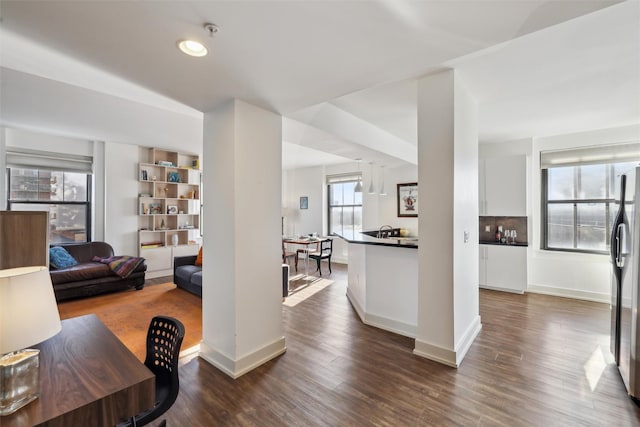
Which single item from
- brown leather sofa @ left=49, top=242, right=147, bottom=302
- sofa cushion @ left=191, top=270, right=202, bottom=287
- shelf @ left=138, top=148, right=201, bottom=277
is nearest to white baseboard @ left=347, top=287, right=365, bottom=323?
sofa cushion @ left=191, top=270, right=202, bottom=287

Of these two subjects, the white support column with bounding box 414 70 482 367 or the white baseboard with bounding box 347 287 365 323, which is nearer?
→ the white support column with bounding box 414 70 482 367

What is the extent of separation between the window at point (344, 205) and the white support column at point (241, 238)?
4830 millimetres

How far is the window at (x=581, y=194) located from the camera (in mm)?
4293

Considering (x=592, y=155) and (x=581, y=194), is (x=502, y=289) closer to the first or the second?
(x=581, y=194)

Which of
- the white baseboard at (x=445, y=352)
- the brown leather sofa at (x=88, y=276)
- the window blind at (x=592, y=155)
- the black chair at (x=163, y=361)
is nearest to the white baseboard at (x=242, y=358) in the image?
the black chair at (x=163, y=361)

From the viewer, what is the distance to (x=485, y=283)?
16.1 feet

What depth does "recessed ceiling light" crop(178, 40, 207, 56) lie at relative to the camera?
5.24 feet

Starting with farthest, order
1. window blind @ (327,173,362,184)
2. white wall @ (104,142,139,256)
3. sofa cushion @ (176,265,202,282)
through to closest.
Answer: window blind @ (327,173,362,184) → white wall @ (104,142,139,256) → sofa cushion @ (176,265,202,282)

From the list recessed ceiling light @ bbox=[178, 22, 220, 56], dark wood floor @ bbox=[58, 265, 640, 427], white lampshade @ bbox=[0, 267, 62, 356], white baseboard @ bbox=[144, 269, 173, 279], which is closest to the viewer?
white lampshade @ bbox=[0, 267, 62, 356]

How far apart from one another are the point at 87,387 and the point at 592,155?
627 centimetres

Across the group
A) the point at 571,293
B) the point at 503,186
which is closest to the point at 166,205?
the point at 503,186

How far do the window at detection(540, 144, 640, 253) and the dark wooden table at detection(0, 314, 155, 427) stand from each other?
589cm

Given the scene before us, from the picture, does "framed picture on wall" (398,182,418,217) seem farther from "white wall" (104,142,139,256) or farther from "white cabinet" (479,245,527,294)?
"white wall" (104,142,139,256)

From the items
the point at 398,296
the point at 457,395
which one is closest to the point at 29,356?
the point at 457,395
